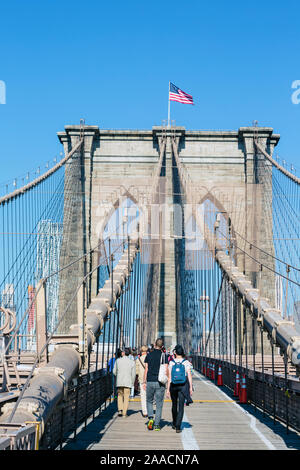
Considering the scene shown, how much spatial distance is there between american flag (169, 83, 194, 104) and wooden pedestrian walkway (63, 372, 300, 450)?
2737 cm

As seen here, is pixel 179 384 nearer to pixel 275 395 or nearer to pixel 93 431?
pixel 93 431

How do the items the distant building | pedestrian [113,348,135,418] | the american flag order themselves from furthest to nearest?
the american flag
the distant building
pedestrian [113,348,135,418]

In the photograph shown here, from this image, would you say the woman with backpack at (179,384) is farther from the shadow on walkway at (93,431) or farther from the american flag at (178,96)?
the american flag at (178,96)

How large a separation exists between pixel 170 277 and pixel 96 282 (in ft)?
13.9

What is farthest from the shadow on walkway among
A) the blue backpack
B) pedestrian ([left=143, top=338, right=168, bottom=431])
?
the blue backpack

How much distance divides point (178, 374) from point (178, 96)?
98.4ft

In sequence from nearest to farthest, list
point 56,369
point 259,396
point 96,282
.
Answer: point 56,369
point 259,396
point 96,282

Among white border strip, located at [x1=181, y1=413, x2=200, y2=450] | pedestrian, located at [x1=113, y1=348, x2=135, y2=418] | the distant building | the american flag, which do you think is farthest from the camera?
the american flag

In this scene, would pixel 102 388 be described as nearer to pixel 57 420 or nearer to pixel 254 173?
pixel 57 420

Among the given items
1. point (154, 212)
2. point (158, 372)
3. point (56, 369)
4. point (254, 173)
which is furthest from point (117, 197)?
point (56, 369)

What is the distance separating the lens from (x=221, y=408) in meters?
11.5

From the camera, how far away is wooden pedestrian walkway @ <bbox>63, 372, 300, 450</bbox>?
700 cm

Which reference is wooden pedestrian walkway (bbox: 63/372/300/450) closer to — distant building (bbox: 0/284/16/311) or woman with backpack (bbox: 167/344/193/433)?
woman with backpack (bbox: 167/344/193/433)
